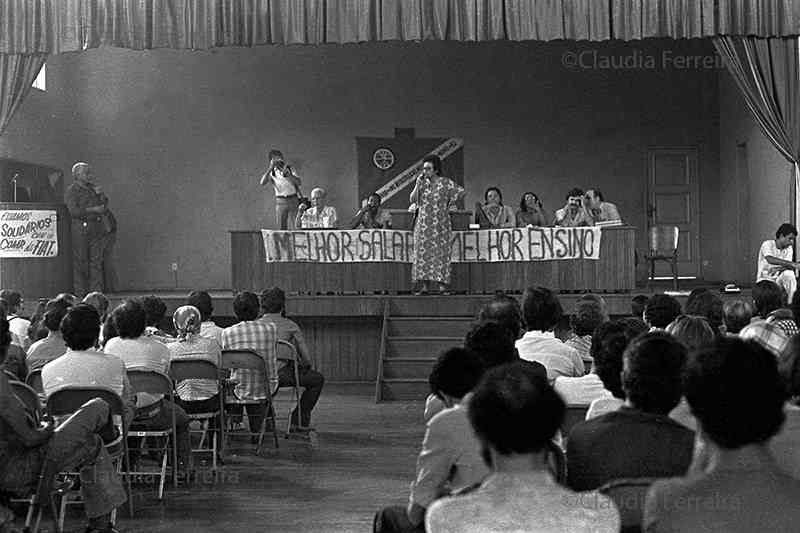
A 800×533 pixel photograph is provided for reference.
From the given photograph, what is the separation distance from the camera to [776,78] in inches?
369

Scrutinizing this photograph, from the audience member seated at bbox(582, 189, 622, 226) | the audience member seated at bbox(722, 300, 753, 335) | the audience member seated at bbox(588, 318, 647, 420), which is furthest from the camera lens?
the audience member seated at bbox(582, 189, 622, 226)

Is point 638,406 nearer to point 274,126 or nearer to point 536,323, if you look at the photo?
point 536,323

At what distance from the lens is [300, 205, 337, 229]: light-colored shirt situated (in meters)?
11.9

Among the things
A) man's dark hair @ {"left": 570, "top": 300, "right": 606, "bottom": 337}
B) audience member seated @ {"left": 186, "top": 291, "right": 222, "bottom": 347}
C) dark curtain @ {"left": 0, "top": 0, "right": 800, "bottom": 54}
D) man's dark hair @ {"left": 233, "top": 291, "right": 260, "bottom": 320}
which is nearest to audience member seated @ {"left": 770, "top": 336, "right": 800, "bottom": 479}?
man's dark hair @ {"left": 570, "top": 300, "right": 606, "bottom": 337}

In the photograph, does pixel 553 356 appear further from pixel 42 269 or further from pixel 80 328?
pixel 42 269

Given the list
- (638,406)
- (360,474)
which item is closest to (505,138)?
(360,474)

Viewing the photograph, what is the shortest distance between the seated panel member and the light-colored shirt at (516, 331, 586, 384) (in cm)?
572

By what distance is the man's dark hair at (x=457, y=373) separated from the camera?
3121mm

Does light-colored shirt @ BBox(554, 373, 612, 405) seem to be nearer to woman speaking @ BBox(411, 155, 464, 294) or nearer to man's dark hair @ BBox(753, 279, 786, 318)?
man's dark hair @ BBox(753, 279, 786, 318)

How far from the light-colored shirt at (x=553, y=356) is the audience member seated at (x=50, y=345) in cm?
243

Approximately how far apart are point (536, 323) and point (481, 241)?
551 centimetres

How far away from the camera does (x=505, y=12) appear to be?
944cm

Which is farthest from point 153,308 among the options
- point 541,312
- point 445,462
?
point 445,462

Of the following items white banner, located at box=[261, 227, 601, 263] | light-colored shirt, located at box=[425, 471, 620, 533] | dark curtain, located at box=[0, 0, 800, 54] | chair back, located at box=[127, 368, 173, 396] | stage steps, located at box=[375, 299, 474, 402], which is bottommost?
stage steps, located at box=[375, 299, 474, 402]
